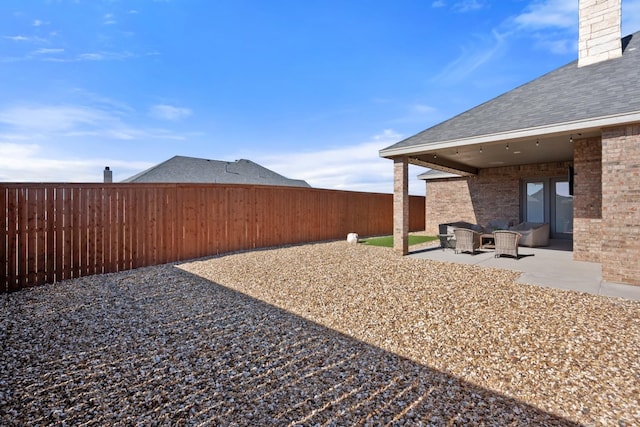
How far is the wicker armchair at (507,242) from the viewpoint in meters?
7.97

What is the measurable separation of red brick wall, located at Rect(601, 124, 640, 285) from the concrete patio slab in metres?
0.33

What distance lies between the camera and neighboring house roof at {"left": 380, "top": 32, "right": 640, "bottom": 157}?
5883 millimetres

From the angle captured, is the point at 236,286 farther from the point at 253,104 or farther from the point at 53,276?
the point at 253,104

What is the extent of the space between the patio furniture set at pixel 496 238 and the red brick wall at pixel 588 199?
1357 mm

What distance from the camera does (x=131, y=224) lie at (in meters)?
7.34

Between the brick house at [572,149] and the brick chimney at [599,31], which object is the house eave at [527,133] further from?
the brick chimney at [599,31]

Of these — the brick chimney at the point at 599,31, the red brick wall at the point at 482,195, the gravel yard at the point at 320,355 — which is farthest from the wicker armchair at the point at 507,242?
the red brick wall at the point at 482,195

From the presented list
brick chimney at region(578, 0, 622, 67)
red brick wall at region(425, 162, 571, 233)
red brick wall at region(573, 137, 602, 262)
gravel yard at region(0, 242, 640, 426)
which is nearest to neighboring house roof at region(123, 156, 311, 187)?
red brick wall at region(425, 162, 571, 233)

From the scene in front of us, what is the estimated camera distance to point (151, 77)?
10250mm

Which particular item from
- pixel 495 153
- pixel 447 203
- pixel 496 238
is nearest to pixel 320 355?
pixel 496 238

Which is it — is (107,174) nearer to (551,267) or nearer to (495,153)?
(495,153)

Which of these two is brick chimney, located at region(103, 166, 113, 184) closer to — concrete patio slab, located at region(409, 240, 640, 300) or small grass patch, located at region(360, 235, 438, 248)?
small grass patch, located at region(360, 235, 438, 248)

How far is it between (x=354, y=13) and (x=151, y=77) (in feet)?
23.1

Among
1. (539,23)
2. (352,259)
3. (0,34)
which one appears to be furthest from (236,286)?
(539,23)
